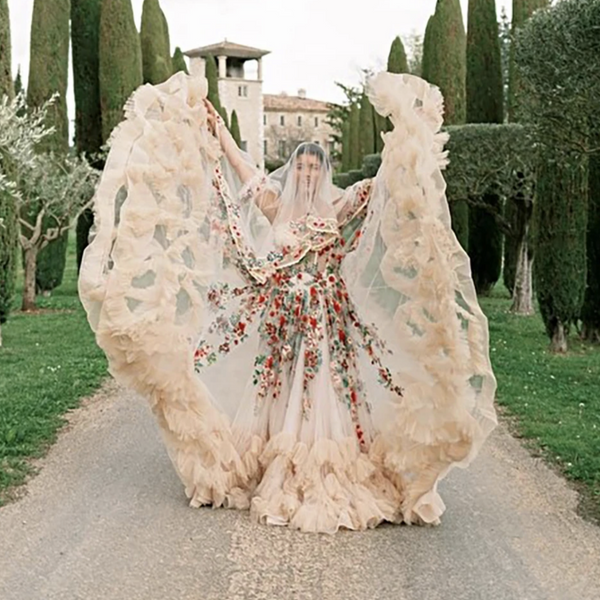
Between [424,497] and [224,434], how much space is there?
123cm

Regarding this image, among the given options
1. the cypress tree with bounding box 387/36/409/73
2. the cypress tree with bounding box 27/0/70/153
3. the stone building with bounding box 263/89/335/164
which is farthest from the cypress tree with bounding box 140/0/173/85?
the stone building with bounding box 263/89/335/164

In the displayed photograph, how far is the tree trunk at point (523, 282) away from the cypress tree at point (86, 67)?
32.0 ft

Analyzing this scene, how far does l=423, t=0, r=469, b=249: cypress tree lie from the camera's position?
22.1 m

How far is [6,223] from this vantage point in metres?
14.7

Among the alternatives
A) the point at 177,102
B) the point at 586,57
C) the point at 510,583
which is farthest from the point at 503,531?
the point at 586,57

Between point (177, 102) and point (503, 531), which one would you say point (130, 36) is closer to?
point (177, 102)

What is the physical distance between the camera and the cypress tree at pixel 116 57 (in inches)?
904

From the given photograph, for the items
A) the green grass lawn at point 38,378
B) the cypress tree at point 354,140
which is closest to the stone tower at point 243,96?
the cypress tree at point 354,140

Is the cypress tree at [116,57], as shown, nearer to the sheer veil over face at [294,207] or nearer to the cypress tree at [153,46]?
the cypress tree at [153,46]

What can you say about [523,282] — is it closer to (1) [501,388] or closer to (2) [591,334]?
(2) [591,334]

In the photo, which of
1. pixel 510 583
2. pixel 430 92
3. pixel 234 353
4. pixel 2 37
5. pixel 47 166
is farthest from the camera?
pixel 47 166

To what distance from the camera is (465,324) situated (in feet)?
19.1

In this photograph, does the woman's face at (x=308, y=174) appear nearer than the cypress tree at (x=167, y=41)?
Yes

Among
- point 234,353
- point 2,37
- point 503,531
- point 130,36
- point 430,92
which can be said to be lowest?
point 503,531
